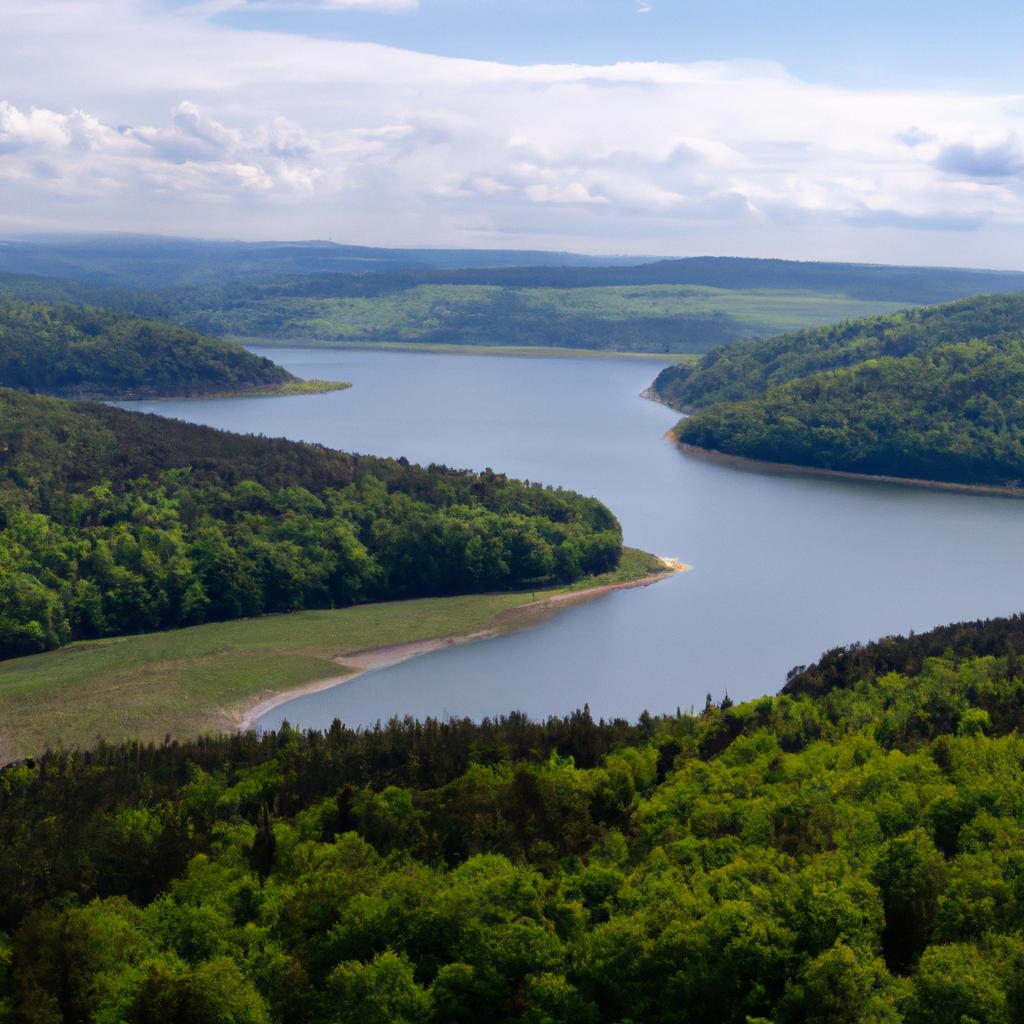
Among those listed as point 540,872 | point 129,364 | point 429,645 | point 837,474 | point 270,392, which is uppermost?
point 129,364

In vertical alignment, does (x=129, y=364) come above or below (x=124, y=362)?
below

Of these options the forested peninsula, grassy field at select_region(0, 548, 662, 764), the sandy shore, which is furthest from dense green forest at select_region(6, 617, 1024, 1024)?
the forested peninsula

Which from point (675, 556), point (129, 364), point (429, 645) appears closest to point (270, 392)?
point (129, 364)

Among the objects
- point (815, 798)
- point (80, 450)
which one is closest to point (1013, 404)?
point (80, 450)

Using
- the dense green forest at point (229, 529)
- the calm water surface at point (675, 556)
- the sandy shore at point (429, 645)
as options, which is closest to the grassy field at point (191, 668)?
the sandy shore at point (429, 645)

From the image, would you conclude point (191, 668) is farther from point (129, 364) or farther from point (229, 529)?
point (129, 364)

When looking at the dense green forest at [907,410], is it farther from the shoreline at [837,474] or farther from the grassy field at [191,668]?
the grassy field at [191,668]

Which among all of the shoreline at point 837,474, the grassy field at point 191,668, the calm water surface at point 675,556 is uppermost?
the shoreline at point 837,474
